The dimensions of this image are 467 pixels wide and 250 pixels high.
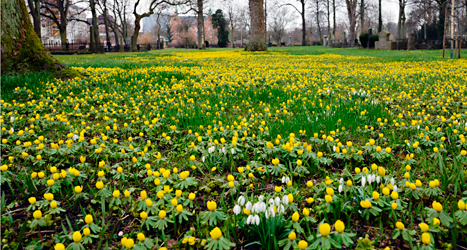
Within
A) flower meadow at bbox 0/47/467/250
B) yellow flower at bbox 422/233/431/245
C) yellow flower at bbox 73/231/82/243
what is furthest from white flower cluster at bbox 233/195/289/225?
yellow flower at bbox 73/231/82/243

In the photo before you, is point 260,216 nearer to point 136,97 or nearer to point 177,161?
point 177,161

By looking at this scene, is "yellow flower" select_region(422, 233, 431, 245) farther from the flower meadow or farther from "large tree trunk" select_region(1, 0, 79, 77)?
"large tree trunk" select_region(1, 0, 79, 77)

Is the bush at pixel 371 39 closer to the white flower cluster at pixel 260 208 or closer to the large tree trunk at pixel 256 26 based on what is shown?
the large tree trunk at pixel 256 26

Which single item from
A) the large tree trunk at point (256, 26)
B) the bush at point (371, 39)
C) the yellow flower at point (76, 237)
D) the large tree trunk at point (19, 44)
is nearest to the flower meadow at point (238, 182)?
the yellow flower at point (76, 237)

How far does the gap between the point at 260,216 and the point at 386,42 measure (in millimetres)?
32780

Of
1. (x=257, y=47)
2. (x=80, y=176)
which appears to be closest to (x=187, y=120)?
(x=80, y=176)

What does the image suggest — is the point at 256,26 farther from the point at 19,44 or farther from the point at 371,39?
the point at 19,44

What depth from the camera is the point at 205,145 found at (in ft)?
9.13

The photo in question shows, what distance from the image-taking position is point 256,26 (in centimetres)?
2325

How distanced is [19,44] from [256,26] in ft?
65.1

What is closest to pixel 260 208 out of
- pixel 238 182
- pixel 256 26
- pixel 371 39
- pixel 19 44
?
pixel 238 182

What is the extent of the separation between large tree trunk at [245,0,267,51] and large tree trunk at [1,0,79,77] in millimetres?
18985

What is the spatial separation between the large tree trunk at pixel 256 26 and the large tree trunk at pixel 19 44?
19.0m

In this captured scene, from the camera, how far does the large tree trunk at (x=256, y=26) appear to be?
2297cm
